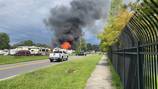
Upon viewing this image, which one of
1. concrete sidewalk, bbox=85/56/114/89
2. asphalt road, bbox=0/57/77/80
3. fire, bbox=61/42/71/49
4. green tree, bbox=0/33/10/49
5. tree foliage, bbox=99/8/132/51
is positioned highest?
green tree, bbox=0/33/10/49

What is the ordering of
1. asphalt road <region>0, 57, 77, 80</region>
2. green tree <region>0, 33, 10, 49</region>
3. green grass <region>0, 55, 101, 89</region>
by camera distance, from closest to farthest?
green grass <region>0, 55, 101, 89</region> → asphalt road <region>0, 57, 77, 80</region> → green tree <region>0, 33, 10, 49</region>

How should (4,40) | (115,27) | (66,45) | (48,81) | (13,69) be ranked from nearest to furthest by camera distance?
(48,81) → (115,27) → (13,69) → (66,45) → (4,40)

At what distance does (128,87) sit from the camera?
11000 millimetres

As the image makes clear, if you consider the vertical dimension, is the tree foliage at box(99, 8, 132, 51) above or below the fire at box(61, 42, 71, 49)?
below

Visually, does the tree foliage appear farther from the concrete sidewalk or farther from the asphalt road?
the asphalt road

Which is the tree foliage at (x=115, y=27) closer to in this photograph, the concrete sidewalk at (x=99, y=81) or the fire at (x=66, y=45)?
the concrete sidewalk at (x=99, y=81)

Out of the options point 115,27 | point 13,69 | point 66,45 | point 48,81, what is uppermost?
point 66,45

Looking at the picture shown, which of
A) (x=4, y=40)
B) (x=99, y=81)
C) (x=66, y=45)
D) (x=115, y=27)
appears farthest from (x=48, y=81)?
(x=4, y=40)

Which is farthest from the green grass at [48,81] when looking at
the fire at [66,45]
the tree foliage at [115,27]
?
the fire at [66,45]

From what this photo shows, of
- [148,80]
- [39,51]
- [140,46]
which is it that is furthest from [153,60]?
[39,51]

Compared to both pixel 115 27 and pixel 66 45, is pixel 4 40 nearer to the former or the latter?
pixel 66 45

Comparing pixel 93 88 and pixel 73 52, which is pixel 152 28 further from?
pixel 73 52

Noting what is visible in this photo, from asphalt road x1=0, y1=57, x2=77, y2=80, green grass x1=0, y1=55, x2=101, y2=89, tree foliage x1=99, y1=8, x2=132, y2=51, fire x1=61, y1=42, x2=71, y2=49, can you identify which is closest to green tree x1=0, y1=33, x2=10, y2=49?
fire x1=61, y1=42, x2=71, y2=49

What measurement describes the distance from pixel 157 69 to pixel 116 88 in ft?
27.6
